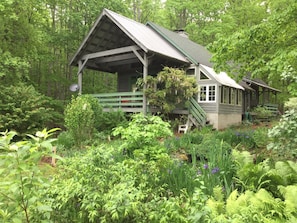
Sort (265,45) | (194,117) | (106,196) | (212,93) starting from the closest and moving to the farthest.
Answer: (106,196) → (265,45) → (194,117) → (212,93)

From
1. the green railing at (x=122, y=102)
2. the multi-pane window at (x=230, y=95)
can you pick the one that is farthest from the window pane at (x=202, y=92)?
the green railing at (x=122, y=102)

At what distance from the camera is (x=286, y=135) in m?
4.68

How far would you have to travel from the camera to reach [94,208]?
7.14 ft

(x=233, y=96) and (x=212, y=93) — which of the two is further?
(x=233, y=96)

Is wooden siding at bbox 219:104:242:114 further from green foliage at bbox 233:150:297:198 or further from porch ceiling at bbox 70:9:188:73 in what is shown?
green foliage at bbox 233:150:297:198

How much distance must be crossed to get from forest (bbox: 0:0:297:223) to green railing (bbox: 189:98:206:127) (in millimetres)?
4059

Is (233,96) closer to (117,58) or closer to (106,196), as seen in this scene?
(117,58)

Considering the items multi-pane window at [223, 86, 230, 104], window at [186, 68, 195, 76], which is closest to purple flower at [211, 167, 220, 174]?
multi-pane window at [223, 86, 230, 104]

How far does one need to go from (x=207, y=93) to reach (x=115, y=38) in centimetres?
662

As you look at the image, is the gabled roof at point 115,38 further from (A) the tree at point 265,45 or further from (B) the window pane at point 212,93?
(A) the tree at point 265,45

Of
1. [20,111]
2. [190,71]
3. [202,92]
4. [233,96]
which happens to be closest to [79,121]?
[20,111]

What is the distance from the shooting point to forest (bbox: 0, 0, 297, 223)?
204 cm

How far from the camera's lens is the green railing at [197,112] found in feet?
45.7

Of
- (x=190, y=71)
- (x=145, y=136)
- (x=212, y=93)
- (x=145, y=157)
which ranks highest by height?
(x=190, y=71)
